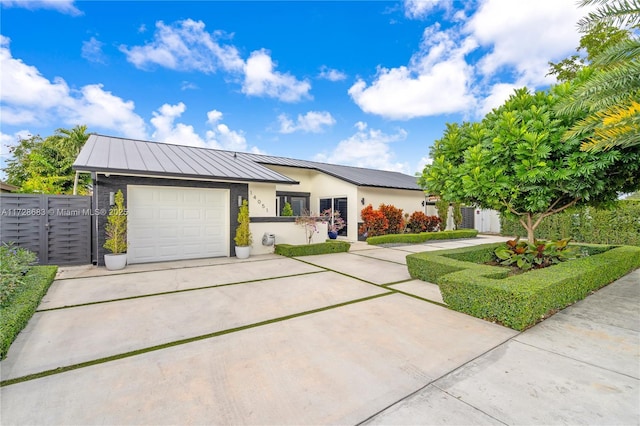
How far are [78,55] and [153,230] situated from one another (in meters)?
8.00

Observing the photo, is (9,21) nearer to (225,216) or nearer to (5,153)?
(225,216)

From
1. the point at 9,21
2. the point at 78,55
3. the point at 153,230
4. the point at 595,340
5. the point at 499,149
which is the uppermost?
the point at 78,55

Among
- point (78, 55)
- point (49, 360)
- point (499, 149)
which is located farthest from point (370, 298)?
point (78, 55)

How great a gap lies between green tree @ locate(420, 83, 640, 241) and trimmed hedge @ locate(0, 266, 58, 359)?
6.96 meters

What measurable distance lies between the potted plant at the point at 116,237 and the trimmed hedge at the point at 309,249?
446 cm

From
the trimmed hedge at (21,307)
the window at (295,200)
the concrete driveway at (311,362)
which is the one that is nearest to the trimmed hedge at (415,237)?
the window at (295,200)

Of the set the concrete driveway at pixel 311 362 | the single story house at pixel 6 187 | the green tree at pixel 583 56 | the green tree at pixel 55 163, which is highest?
the green tree at pixel 583 56

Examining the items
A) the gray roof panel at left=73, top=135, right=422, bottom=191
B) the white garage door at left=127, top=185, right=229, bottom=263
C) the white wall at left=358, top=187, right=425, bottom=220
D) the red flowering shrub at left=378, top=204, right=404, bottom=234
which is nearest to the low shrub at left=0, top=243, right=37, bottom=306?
the gray roof panel at left=73, top=135, right=422, bottom=191

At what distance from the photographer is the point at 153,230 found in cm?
820

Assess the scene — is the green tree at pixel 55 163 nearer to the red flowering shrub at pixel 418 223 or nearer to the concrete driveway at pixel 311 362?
the concrete driveway at pixel 311 362

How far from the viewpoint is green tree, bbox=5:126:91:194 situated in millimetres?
19578

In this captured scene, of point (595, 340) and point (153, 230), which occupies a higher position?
point (153, 230)

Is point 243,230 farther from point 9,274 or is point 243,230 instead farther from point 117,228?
point 9,274

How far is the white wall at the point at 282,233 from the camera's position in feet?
31.9
